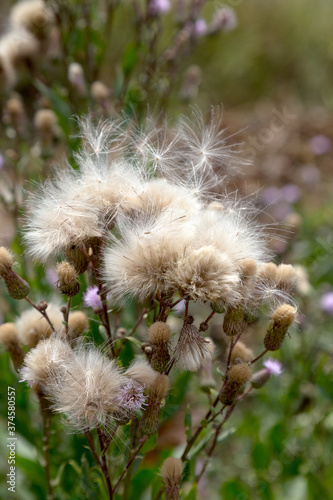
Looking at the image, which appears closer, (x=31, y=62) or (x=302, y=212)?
(x=31, y=62)

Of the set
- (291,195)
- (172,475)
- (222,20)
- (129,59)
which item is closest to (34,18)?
(129,59)

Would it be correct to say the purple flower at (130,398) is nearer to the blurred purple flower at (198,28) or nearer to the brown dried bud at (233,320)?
the brown dried bud at (233,320)

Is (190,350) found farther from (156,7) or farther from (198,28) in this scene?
(198,28)

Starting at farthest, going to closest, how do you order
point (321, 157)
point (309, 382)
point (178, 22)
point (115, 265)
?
point (321, 157) < point (178, 22) < point (309, 382) < point (115, 265)

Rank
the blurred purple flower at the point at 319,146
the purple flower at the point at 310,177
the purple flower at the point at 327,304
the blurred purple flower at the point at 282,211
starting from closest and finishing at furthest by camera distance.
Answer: the purple flower at the point at 327,304 < the blurred purple flower at the point at 282,211 < the purple flower at the point at 310,177 < the blurred purple flower at the point at 319,146

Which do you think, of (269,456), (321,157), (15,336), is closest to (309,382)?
(269,456)

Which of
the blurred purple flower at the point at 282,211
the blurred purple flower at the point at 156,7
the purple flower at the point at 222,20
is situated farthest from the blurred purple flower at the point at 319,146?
the blurred purple flower at the point at 156,7

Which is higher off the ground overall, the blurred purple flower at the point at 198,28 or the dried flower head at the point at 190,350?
the blurred purple flower at the point at 198,28

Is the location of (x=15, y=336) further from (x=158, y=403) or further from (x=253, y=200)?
(x=253, y=200)

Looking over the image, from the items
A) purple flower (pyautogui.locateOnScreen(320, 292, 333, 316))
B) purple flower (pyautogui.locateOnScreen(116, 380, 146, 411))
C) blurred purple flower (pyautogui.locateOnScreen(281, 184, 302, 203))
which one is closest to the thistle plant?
purple flower (pyautogui.locateOnScreen(116, 380, 146, 411))
